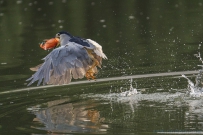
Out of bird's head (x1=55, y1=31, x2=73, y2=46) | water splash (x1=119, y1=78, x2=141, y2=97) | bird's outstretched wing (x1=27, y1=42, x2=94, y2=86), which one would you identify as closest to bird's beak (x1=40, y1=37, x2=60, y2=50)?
bird's head (x1=55, y1=31, x2=73, y2=46)

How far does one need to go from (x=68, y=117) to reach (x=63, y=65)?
1.06m

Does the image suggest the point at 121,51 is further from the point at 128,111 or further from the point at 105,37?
the point at 128,111

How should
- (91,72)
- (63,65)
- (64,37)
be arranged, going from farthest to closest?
(64,37) → (91,72) → (63,65)

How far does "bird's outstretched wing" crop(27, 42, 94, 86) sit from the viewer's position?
989 centimetres

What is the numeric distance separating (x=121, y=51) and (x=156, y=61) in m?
1.88

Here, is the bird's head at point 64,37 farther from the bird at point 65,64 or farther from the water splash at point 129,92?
the water splash at point 129,92

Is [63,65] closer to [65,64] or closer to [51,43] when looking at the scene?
[65,64]

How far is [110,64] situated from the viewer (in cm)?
1338

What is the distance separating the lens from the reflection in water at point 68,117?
8.48 m

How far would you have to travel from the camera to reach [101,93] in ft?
34.9

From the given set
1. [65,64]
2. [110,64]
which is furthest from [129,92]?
[110,64]

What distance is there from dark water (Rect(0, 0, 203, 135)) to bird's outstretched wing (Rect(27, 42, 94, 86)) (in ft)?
1.40

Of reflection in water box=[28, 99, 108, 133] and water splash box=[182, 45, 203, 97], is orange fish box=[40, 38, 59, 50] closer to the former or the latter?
reflection in water box=[28, 99, 108, 133]

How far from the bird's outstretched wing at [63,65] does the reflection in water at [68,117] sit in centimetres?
39
